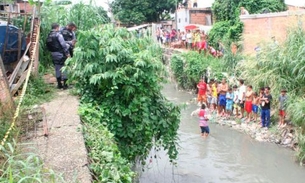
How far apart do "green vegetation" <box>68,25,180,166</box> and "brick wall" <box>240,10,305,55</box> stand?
28.4 ft

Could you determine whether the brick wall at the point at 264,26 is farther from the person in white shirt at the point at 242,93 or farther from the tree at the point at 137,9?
the tree at the point at 137,9

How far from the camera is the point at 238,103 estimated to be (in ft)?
40.4

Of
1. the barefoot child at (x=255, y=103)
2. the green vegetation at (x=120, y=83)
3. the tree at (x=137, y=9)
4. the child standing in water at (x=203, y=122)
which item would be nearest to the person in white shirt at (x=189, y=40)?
the tree at (x=137, y=9)

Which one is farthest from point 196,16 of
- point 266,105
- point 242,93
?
point 266,105

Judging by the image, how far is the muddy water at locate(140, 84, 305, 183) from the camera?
836 cm

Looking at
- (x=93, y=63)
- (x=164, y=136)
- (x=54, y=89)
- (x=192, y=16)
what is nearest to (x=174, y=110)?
(x=164, y=136)

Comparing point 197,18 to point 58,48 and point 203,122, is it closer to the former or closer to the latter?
point 203,122

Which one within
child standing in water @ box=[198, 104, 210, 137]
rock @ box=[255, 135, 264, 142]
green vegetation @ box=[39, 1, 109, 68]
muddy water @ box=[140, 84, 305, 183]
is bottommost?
muddy water @ box=[140, 84, 305, 183]

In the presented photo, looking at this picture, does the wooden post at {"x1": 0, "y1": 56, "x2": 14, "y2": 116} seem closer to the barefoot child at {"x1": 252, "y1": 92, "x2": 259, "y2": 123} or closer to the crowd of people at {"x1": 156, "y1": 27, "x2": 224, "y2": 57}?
the barefoot child at {"x1": 252, "y1": 92, "x2": 259, "y2": 123}

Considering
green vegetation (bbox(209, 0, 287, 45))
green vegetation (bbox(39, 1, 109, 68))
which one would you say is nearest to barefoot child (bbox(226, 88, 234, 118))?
green vegetation (bbox(209, 0, 287, 45))

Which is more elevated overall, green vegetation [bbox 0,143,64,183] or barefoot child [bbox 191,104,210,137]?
green vegetation [bbox 0,143,64,183]

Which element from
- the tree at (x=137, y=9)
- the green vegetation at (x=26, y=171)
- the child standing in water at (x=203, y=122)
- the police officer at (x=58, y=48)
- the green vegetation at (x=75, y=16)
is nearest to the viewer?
the green vegetation at (x=26, y=171)

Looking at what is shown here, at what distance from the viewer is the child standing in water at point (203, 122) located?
34.9 feet

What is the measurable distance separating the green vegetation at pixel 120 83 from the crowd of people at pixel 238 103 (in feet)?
15.9
